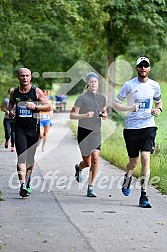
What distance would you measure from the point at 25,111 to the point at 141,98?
1.90 metres

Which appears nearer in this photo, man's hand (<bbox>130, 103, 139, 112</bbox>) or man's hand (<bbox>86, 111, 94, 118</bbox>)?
man's hand (<bbox>130, 103, 139, 112</bbox>)

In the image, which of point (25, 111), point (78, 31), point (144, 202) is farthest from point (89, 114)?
point (78, 31)

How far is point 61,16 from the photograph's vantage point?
24.7m

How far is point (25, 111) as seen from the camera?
11016 mm

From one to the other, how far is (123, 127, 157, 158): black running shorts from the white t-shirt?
0.07 m

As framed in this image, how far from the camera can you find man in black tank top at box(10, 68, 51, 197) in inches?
431

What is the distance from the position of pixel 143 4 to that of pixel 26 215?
21.3 m

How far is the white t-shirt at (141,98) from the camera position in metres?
10.3

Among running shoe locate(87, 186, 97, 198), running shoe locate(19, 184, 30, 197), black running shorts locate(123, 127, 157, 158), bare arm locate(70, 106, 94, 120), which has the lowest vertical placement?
running shoe locate(87, 186, 97, 198)

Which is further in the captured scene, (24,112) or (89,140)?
(89,140)

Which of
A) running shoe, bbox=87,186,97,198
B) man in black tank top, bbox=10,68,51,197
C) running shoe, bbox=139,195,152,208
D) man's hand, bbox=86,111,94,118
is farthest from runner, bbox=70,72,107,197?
running shoe, bbox=139,195,152,208

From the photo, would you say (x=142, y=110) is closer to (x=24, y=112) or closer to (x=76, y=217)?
(x=24, y=112)

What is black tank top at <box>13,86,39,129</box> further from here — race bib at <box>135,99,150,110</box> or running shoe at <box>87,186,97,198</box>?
race bib at <box>135,99,150,110</box>

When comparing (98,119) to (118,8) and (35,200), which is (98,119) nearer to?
(35,200)
